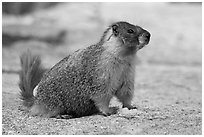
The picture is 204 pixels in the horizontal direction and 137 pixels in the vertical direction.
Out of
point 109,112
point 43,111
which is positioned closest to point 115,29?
point 109,112

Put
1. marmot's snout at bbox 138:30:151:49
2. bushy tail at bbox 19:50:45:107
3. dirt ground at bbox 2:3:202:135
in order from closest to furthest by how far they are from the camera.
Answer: dirt ground at bbox 2:3:202:135 < marmot's snout at bbox 138:30:151:49 < bushy tail at bbox 19:50:45:107

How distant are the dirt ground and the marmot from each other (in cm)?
19

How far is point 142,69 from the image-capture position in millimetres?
11812

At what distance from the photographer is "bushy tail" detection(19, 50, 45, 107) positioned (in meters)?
6.35

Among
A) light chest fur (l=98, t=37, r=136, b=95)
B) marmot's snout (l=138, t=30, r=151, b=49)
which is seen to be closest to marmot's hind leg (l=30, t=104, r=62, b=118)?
light chest fur (l=98, t=37, r=136, b=95)

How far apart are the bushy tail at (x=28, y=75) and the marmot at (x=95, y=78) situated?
0.39 m

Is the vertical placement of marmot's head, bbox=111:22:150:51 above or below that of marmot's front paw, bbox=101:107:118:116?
above

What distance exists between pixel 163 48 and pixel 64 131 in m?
9.61

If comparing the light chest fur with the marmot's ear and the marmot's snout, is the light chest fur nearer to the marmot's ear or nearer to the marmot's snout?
the marmot's ear

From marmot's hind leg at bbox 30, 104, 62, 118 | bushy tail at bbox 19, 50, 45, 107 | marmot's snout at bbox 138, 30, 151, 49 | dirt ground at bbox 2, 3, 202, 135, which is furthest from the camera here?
bushy tail at bbox 19, 50, 45, 107

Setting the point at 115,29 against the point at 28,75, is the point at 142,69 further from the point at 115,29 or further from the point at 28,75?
the point at 115,29

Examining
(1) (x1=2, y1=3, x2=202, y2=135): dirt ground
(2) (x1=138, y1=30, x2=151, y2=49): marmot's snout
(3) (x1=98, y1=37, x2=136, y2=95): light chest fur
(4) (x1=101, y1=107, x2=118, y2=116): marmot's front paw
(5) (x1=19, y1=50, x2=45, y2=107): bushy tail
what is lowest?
(1) (x1=2, y1=3, x2=202, y2=135): dirt ground

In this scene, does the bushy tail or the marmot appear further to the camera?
the bushy tail

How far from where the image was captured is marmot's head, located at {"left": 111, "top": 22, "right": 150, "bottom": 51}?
18.3 feet
